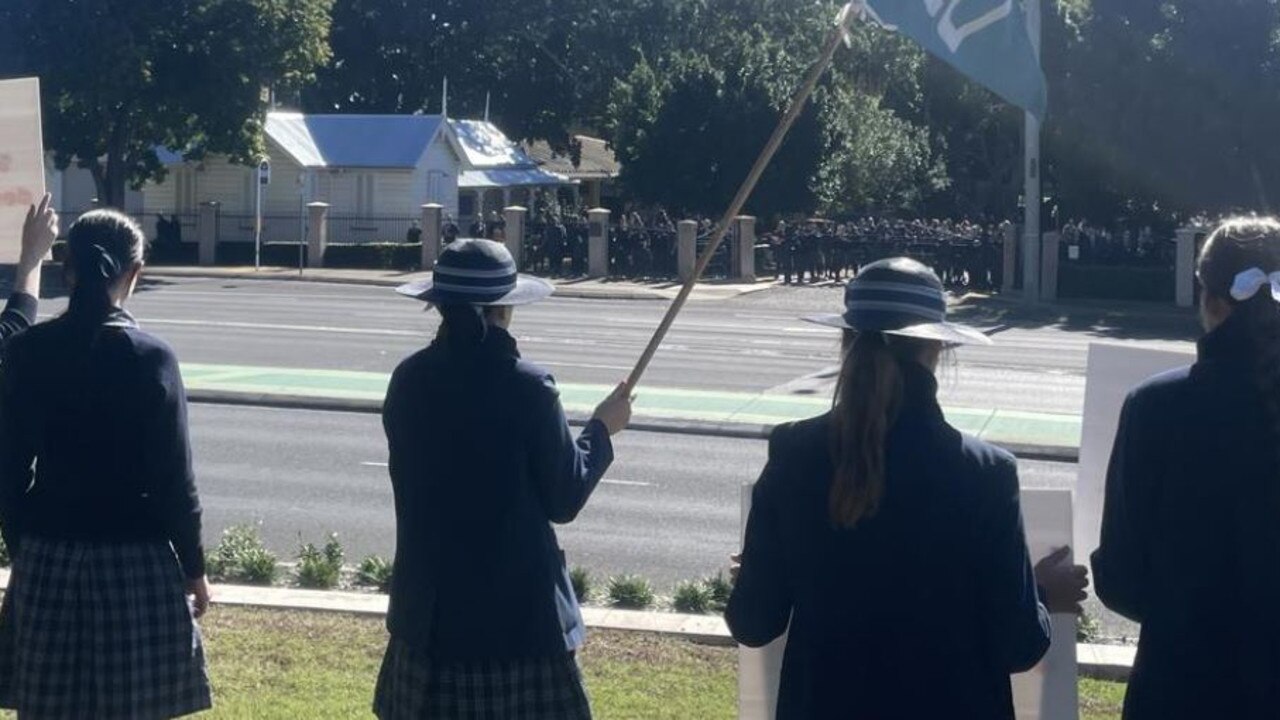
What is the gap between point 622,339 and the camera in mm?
28625

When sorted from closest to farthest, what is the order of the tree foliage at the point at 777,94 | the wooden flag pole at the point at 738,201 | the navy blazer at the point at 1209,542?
1. the navy blazer at the point at 1209,542
2. the wooden flag pole at the point at 738,201
3. the tree foliage at the point at 777,94

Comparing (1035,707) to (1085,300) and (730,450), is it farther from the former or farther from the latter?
(1085,300)

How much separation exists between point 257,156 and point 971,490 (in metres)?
45.1

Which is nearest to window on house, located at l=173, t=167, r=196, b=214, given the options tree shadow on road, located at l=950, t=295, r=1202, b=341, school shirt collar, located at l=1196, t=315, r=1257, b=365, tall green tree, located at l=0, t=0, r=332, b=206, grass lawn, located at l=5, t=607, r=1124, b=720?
tall green tree, located at l=0, t=0, r=332, b=206

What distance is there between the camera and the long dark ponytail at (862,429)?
344 centimetres

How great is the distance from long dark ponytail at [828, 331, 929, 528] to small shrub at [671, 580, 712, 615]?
17.8ft

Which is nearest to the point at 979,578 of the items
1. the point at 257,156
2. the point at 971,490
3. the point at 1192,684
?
the point at 971,490

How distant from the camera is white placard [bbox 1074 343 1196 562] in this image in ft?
16.1

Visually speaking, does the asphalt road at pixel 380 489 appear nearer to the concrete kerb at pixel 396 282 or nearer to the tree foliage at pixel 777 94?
the tree foliage at pixel 777 94

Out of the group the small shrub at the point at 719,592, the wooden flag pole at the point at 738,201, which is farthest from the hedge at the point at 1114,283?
the wooden flag pole at the point at 738,201

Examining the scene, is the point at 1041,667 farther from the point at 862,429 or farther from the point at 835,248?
the point at 835,248

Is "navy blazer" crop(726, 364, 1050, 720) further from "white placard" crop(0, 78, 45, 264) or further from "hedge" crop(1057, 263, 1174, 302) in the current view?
"hedge" crop(1057, 263, 1174, 302)

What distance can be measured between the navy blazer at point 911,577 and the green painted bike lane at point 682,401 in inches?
494

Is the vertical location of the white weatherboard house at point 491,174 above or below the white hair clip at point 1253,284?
above
